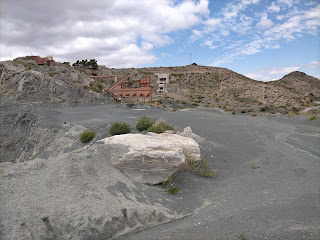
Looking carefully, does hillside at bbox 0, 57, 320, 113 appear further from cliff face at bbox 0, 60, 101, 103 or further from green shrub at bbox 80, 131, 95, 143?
green shrub at bbox 80, 131, 95, 143

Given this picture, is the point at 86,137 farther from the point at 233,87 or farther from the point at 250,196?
the point at 233,87

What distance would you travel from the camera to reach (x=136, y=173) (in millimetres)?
7785

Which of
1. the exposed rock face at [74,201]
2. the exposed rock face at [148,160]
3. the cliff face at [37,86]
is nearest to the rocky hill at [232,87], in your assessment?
the cliff face at [37,86]

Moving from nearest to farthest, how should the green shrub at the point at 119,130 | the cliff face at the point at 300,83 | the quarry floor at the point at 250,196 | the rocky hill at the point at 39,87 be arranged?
the quarry floor at the point at 250,196
the green shrub at the point at 119,130
the rocky hill at the point at 39,87
the cliff face at the point at 300,83

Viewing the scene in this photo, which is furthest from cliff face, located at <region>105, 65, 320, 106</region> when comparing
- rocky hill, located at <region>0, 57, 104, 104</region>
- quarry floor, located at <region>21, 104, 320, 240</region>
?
quarry floor, located at <region>21, 104, 320, 240</region>

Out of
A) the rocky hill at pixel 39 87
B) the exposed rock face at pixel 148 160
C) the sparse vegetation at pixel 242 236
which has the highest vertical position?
the rocky hill at pixel 39 87

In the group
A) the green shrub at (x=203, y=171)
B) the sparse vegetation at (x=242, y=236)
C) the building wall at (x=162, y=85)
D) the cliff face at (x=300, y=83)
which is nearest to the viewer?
the sparse vegetation at (x=242, y=236)

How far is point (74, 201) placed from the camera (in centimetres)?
569

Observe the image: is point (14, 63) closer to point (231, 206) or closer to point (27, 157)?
point (27, 157)

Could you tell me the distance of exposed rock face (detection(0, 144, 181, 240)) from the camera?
4980 millimetres

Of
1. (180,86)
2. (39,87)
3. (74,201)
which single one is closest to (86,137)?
(74,201)

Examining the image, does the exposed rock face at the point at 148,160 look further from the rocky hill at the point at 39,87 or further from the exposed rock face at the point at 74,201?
the rocky hill at the point at 39,87

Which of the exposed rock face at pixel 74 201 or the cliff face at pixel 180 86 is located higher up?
the cliff face at pixel 180 86

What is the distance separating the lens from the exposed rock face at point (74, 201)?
4.98 meters
